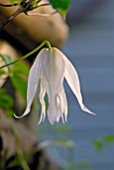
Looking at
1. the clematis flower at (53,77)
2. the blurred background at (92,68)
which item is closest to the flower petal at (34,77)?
the clematis flower at (53,77)

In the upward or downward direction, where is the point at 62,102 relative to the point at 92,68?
downward

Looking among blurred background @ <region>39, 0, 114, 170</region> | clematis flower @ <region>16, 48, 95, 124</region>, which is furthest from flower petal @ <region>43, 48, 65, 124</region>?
blurred background @ <region>39, 0, 114, 170</region>

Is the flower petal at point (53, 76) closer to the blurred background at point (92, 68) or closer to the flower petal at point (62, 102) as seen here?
the flower petal at point (62, 102)

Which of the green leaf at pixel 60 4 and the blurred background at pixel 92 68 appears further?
the blurred background at pixel 92 68

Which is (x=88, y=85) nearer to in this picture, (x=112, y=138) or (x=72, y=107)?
(x=72, y=107)

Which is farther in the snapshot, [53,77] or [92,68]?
[92,68]

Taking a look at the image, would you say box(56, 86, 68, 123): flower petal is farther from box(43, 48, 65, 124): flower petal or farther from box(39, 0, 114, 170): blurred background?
box(39, 0, 114, 170): blurred background

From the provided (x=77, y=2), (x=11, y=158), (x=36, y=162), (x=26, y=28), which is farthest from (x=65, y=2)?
(x=77, y=2)

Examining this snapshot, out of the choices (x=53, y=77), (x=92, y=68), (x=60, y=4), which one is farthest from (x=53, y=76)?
(x=92, y=68)

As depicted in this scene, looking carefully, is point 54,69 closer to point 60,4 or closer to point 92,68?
point 60,4

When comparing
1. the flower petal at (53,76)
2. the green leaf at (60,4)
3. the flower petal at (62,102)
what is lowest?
the flower petal at (62,102)

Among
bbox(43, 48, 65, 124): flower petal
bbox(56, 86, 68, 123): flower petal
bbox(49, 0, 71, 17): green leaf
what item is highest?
bbox(49, 0, 71, 17): green leaf

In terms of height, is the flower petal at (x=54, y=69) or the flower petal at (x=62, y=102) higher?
the flower petal at (x=54, y=69)
